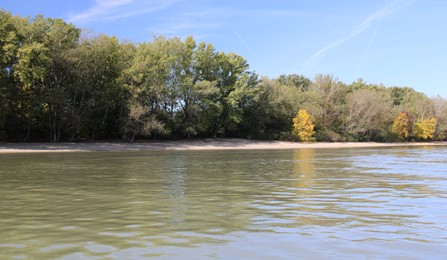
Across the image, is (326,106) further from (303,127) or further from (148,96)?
(148,96)

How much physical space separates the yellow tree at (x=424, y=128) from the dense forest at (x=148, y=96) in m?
8.43

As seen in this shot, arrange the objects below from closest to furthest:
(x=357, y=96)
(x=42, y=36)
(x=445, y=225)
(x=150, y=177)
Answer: (x=445, y=225) → (x=150, y=177) → (x=42, y=36) → (x=357, y=96)

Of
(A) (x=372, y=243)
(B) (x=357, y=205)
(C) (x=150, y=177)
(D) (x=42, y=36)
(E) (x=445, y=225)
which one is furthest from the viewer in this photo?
(D) (x=42, y=36)

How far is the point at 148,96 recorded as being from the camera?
50.8m

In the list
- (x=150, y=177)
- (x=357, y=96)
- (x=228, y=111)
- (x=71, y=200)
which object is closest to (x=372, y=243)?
(x=71, y=200)

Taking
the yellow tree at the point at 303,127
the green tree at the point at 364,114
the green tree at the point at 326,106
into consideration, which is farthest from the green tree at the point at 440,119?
the yellow tree at the point at 303,127

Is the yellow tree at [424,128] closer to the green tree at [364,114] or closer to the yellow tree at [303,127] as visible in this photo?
the green tree at [364,114]

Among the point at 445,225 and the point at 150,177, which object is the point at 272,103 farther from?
the point at 445,225

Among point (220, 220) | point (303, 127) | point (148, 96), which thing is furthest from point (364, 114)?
point (220, 220)

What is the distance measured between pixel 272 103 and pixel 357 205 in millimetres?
56444

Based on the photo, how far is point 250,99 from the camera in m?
65.2

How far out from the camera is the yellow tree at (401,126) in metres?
80.9

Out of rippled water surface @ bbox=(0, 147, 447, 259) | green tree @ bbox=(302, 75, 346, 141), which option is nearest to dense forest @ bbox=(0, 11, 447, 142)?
green tree @ bbox=(302, 75, 346, 141)

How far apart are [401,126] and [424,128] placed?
8.12 metres
